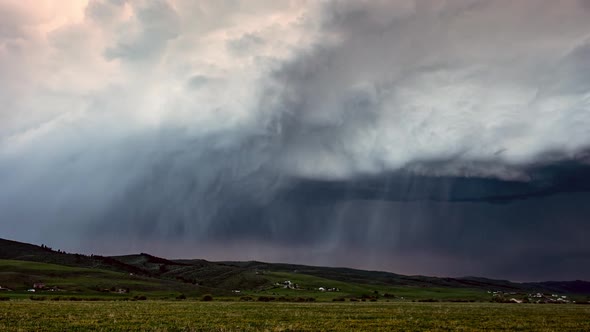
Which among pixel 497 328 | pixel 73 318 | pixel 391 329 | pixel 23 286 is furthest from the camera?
pixel 23 286

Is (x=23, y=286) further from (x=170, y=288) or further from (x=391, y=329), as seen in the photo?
(x=391, y=329)

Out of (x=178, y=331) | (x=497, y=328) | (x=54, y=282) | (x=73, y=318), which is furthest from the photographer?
(x=54, y=282)

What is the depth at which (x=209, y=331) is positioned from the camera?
34094 mm

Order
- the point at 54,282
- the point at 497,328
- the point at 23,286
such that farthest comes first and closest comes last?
the point at 54,282
the point at 23,286
the point at 497,328

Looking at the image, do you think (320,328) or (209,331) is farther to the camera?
(320,328)

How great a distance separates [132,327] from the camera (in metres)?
35.9

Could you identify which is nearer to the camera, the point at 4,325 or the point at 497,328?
the point at 4,325

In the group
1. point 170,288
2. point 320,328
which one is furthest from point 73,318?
point 170,288

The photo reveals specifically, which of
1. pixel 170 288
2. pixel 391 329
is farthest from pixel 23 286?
pixel 391 329

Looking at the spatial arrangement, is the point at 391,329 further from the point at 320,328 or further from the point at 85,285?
the point at 85,285

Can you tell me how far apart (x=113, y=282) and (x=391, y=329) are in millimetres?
142035

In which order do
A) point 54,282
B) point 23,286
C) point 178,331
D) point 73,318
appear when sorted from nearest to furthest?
point 178,331 → point 73,318 → point 23,286 → point 54,282

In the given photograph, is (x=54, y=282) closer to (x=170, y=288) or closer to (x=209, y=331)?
(x=170, y=288)

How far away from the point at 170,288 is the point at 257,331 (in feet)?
446
